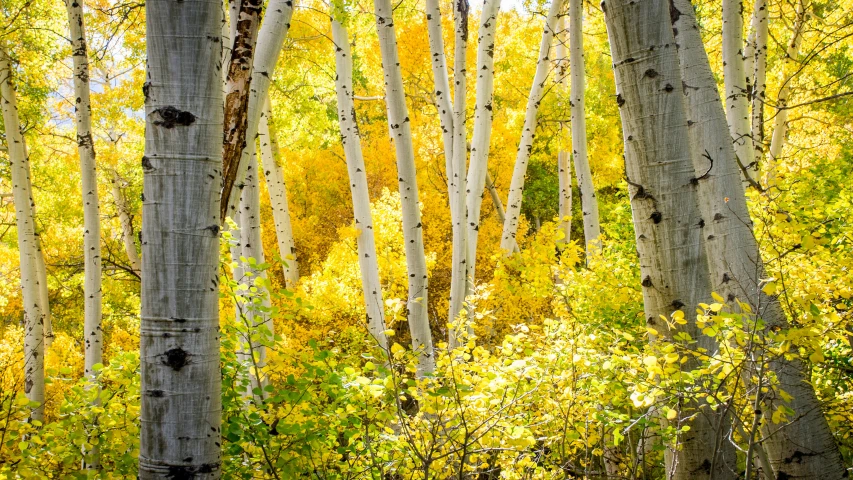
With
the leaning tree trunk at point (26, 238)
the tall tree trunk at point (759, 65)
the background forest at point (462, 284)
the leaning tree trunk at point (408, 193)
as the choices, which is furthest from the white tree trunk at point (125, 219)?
the tall tree trunk at point (759, 65)

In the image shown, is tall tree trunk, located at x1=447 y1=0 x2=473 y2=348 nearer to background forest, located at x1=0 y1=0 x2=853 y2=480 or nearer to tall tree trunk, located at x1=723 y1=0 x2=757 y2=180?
background forest, located at x1=0 y1=0 x2=853 y2=480

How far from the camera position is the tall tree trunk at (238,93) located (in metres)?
2.50

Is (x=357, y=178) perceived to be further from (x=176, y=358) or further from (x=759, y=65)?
(x=176, y=358)

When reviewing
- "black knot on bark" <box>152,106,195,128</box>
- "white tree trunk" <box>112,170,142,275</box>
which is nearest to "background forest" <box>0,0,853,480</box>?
"black knot on bark" <box>152,106,195,128</box>

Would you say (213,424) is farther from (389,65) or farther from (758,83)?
(758,83)

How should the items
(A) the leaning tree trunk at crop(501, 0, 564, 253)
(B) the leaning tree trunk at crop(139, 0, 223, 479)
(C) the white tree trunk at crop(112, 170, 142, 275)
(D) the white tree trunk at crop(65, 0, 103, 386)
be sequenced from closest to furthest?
(B) the leaning tree trunk at crop(139, 0, 223, 479)
(D) the white tree trunk at crop(65, 0, 103, 386)
(A) the leaning tree trunk at crop(501, 0, 564, 253)
(C) the white tree trunk at crop(112, 170, 142, 275)

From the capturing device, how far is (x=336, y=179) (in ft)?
56.7

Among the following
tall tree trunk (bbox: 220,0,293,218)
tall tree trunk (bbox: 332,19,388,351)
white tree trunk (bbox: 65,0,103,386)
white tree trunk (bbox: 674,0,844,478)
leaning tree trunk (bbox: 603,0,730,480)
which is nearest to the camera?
leaning tree trunk (bbox: 603,0,730,480)

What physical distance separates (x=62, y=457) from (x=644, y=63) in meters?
2.59

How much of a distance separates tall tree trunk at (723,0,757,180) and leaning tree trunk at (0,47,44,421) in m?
7.49

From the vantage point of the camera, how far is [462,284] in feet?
22.1

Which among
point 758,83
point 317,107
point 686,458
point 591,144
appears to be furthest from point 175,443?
point 591,144

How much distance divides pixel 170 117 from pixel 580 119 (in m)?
6.71

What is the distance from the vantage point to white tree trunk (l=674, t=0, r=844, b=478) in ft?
7.68
